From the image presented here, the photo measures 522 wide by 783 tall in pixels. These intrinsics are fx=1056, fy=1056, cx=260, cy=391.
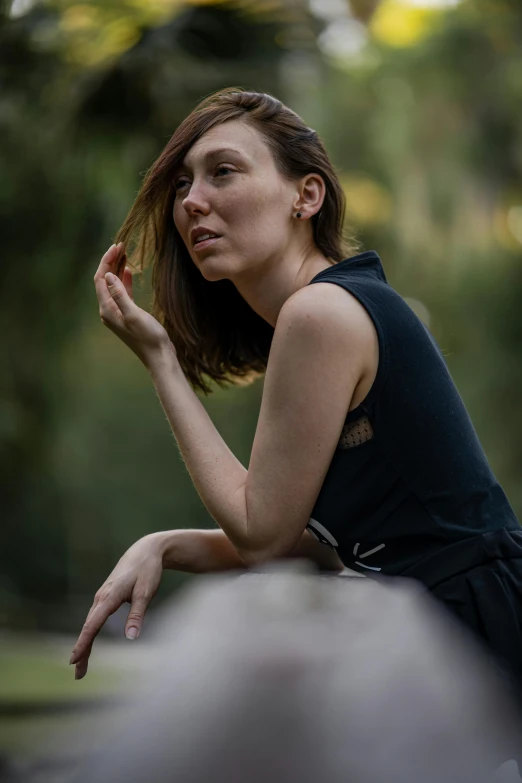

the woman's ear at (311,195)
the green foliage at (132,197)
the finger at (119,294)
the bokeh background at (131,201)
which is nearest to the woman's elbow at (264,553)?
the finger at (119,294)

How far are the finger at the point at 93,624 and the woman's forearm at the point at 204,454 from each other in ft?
0.55

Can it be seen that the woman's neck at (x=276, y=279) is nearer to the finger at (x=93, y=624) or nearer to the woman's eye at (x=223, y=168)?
the woman's eye at (x=223, y=168)

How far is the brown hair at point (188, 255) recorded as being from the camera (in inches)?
56.7

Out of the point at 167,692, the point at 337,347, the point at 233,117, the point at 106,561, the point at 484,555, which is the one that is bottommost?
the point at 106,561

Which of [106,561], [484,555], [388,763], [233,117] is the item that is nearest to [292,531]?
[484,555]

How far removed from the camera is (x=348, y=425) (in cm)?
122

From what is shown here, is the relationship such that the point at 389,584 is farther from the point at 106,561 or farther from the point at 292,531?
the point at 106,561

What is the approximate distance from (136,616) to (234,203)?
0.54 m

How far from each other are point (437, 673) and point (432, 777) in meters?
0.11

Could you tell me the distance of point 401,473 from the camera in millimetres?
1193

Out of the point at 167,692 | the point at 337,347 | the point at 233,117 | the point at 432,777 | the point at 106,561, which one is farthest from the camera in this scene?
the point at 106,561

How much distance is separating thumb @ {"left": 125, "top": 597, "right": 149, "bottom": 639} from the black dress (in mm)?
232

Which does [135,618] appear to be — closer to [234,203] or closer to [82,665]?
[82,665]

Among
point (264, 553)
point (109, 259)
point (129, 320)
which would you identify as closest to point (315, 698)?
point (264, 553)
